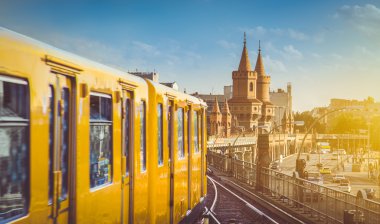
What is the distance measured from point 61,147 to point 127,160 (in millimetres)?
2214

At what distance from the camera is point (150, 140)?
346 inches

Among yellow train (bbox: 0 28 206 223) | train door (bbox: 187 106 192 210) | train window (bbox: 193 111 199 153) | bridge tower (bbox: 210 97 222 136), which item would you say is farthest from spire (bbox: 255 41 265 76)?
yellow train (bbox: 0 28 206 223)

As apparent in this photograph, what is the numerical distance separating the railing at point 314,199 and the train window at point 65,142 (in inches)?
347

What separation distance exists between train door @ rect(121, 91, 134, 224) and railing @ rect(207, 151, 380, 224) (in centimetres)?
690

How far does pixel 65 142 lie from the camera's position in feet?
17.6

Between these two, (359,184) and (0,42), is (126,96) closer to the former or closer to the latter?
(0,42)

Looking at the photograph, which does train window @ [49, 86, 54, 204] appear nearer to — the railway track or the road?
the railway track

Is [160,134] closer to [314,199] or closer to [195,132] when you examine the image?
[195,132]

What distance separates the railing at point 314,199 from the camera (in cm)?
1308

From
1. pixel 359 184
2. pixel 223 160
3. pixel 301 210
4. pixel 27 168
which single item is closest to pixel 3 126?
pixel 27 168

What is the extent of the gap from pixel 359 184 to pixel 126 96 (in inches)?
2585

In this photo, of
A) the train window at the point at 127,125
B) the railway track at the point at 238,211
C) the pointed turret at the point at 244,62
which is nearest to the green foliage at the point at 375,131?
the pointed turret at the point at 244,62

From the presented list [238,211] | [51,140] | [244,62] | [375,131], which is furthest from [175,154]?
[244,62]

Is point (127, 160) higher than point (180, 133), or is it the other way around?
point (180, 133)
